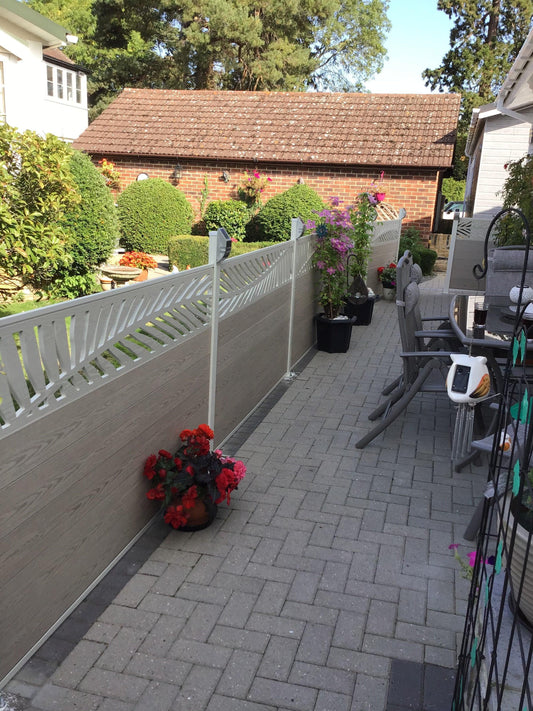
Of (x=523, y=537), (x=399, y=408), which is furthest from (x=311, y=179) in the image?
(x=523, y=537)

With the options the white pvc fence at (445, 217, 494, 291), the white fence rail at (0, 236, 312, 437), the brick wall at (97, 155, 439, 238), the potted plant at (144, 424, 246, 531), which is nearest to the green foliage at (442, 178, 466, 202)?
the brick wall at (97, 155, 439, 238)

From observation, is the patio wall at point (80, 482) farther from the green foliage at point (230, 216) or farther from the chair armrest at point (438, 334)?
the green foliage at point (230, 216)

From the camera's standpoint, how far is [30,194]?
19.2 feet

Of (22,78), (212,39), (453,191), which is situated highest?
(212,39)

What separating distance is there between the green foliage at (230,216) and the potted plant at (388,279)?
15.2ft

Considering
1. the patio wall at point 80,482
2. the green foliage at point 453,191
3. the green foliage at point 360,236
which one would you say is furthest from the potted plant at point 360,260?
the green foliage at point 453,191

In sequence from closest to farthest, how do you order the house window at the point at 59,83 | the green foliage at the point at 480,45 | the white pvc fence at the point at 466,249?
1. the white pvc fence at the point at 466,249
2. the house window at the point at 59,83
3. the green foliage at the point at 480,45

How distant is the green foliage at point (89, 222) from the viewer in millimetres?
9609

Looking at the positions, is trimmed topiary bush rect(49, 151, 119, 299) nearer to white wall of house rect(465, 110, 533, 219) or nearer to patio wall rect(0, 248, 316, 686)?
patio wall rect(0, 248, 316, 686)

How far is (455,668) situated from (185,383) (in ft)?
7.38

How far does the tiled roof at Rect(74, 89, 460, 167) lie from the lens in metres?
15.8

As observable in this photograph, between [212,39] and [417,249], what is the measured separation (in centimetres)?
1783

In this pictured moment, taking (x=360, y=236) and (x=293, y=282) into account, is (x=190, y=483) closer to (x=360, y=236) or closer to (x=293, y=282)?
(x=293, y=282)

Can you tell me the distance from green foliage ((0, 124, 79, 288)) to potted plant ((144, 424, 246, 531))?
262cm
